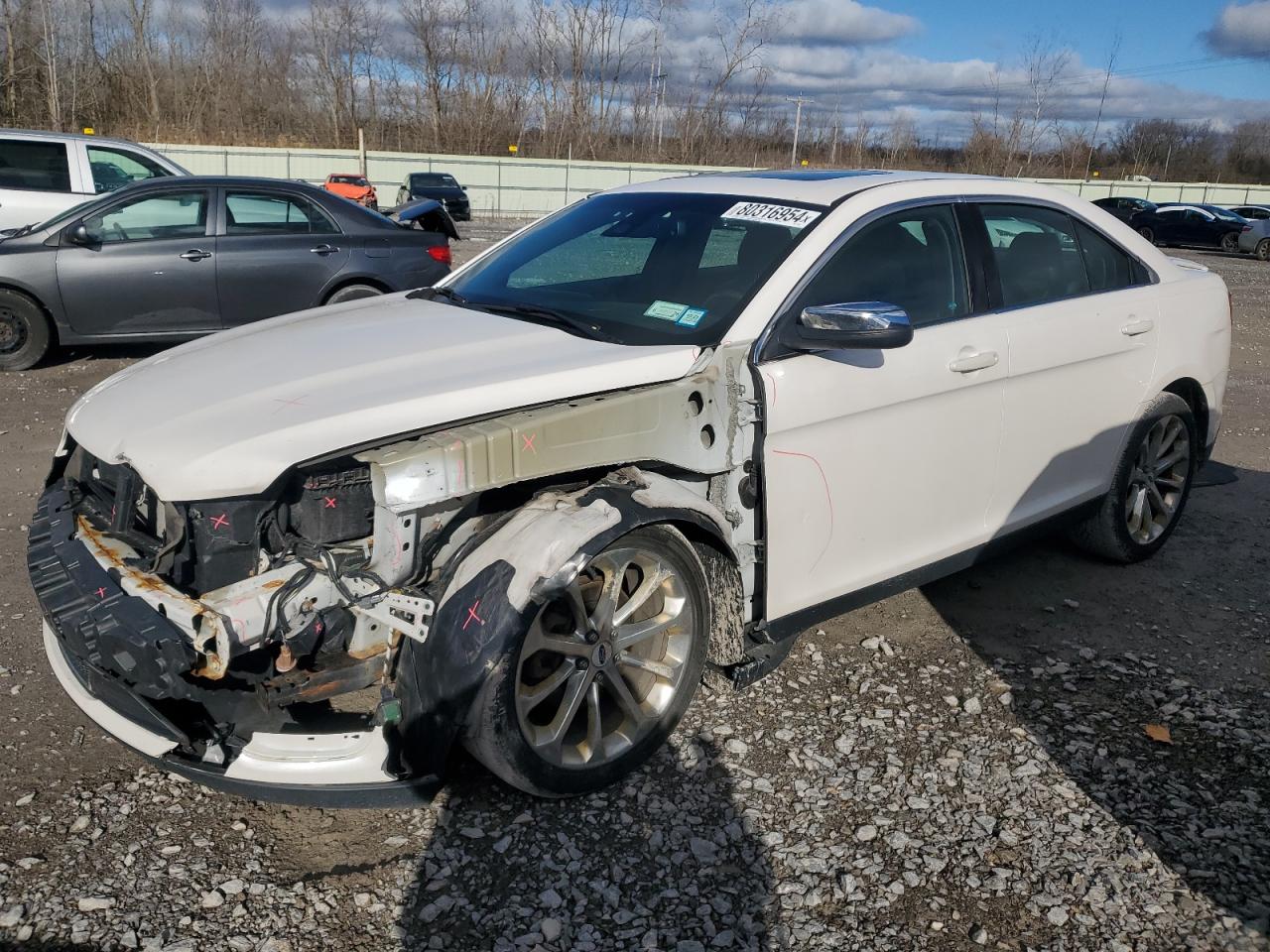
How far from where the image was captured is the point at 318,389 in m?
2.84

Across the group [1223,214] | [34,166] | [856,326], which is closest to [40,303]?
[34,166]

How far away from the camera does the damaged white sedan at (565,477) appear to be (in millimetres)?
2607

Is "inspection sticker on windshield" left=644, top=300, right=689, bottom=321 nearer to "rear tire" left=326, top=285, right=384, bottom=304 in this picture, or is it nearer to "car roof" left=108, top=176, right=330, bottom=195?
"rear tire" left=326, top=285, right=384, bottom=304

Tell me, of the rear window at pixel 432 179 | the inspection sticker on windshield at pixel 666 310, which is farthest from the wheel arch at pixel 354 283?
the rear window at pixel 432 179

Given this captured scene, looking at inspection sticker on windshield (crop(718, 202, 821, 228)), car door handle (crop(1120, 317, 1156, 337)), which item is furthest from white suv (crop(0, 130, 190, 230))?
car door handle (crop(1120, 317, 1156, 337))

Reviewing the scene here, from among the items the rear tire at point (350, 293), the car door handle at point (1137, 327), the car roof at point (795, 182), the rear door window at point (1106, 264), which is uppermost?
the car roof at point (795, 182)

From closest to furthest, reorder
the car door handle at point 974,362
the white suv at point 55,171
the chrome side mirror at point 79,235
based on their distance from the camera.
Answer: the car door handle at point 974,362
the chrome side mirror at point 79,235
the white suv at point 55,171

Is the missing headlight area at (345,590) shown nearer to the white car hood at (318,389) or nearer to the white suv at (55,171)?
the white car hood at (318,389)

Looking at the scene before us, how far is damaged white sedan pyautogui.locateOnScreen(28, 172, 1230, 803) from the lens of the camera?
2.61 m

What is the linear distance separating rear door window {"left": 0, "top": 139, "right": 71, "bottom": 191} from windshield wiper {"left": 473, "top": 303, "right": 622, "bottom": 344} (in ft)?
26.8

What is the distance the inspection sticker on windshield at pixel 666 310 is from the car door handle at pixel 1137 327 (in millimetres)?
2176

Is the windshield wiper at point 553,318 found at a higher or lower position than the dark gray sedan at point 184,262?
higher

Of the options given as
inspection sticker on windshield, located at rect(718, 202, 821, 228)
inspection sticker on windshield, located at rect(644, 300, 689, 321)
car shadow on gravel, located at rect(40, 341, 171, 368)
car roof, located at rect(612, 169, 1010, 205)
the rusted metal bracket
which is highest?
car roof, located at rect(612, 169, 1010, 205)

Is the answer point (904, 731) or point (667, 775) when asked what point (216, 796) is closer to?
point (667, 775)
